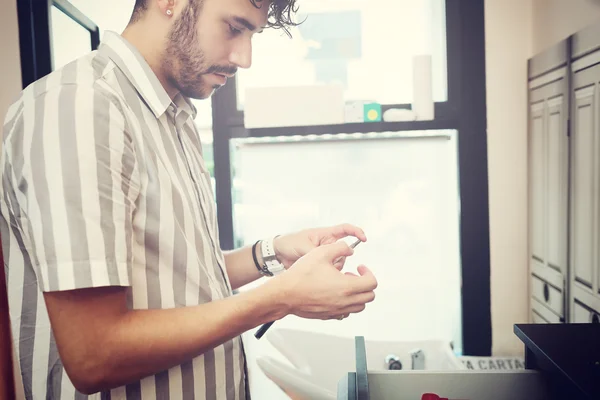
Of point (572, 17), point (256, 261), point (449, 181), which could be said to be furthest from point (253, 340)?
point (572, 17)

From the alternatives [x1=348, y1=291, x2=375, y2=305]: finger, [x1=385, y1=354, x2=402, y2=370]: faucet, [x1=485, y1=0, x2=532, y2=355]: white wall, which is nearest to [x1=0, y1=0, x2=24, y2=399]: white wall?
[x1=385, y1=354, x2=402, y2=370]: faucet

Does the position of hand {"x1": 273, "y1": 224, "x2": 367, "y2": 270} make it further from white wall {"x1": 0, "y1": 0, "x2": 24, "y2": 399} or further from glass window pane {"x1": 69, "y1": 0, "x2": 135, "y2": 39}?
glass window pane {"x1": 69, "y1": 0, "x2": 135, "y2": 39}

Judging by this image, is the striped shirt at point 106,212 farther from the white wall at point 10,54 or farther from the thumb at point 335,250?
the white wall at point 10,54

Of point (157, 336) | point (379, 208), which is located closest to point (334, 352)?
point (379, 208)

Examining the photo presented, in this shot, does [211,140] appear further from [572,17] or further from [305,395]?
[572,17]

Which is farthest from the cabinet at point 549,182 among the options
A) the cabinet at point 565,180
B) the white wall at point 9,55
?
the white wall at point 9,55

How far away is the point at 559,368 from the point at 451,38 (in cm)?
159

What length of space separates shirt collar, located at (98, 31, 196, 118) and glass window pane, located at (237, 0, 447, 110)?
113cm

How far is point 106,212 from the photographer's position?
673 millimetres

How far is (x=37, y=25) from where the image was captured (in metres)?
1.67

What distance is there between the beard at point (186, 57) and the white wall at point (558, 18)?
1.17 meters

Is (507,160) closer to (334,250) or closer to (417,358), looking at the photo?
(417,358)

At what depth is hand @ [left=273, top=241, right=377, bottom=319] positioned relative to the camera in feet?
2.61

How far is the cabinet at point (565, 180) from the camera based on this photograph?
1.35 meters
